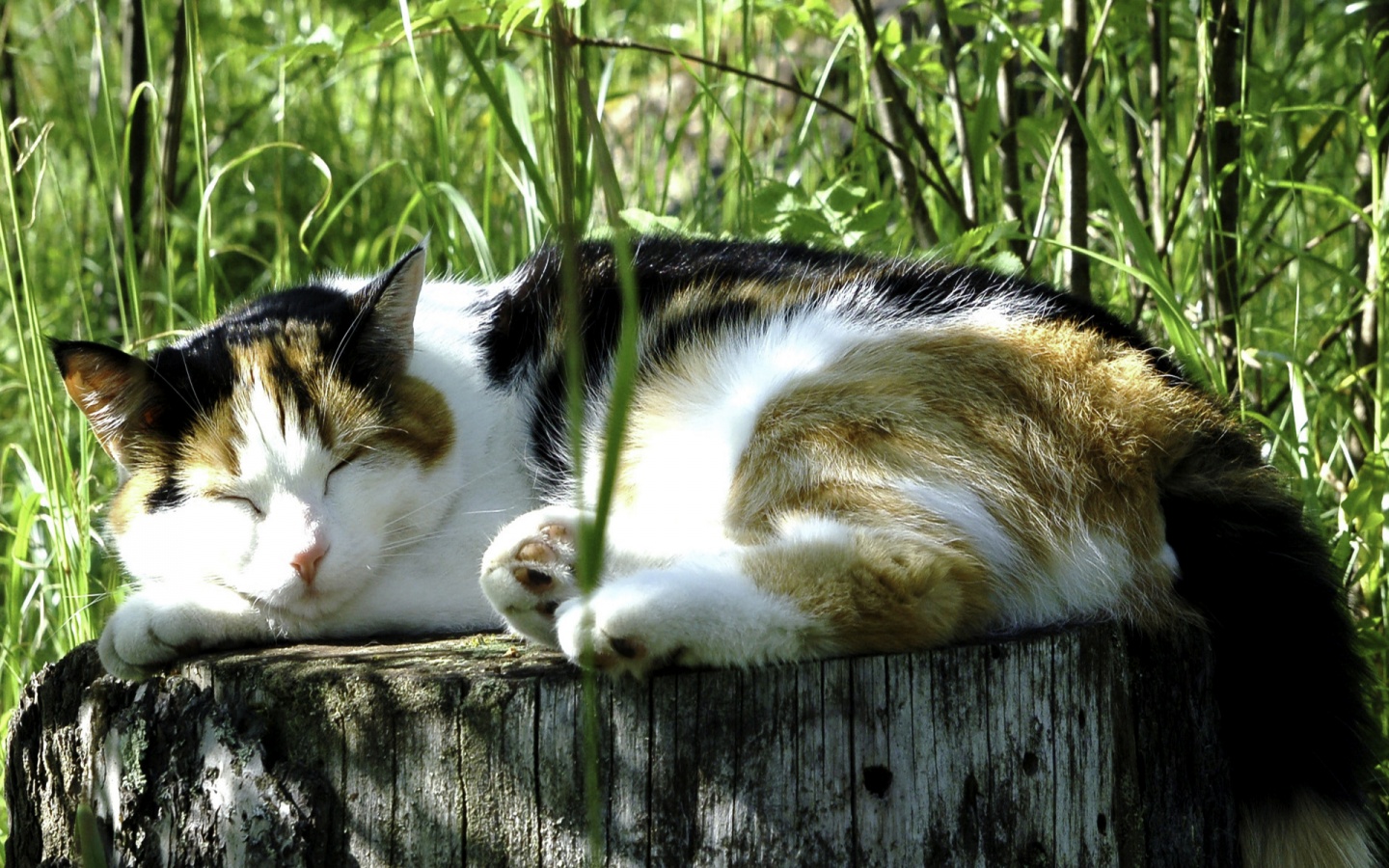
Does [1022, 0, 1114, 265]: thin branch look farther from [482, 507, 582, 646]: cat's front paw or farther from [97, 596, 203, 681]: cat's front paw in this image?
[97, 596, 203, 681]: cat's front paw

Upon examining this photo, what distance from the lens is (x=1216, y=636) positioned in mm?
1570

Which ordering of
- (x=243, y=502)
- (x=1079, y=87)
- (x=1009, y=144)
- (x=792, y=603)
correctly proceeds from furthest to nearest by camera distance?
(x=1009, y=144) < (x=1079, y=87) < (x=243, y=502) < (x=792, y=603)

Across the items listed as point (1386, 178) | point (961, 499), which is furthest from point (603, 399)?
point (1386, 178)

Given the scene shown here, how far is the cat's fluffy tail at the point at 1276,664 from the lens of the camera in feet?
4.85

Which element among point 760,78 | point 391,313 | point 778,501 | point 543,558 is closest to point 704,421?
point 778,501

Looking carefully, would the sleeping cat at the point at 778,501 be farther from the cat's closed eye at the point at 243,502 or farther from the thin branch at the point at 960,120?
the thin branch at the point at 960,120

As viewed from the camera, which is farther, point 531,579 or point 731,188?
point 731,188

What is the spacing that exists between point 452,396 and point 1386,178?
174cm

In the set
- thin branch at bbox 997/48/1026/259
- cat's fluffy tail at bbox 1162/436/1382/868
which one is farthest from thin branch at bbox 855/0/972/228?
cat's fluffy tail at bbox 1162/436/1382/868

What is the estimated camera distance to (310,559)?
1.58m

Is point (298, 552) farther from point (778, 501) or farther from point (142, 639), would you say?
point (778, 501)

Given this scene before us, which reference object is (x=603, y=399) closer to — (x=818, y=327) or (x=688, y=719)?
(x=818, y=327)

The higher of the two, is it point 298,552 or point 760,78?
point 760,78

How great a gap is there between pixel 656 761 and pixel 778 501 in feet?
1.43
